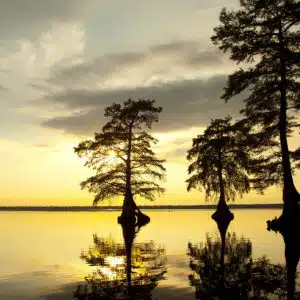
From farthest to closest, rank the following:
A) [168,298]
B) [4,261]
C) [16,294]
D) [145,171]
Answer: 1. [145,171]
2. [4,261]
3. [16,294]
4. [168,298]

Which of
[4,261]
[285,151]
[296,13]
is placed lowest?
[4,261]

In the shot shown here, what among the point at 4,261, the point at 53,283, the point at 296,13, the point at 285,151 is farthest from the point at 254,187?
the point at 53,283

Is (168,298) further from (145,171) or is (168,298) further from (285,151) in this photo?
(145,171)

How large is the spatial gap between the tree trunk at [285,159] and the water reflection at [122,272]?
10.7 metres

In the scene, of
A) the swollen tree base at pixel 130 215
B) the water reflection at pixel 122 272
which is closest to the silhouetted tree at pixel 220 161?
the swollen tree base at pixel 130 215

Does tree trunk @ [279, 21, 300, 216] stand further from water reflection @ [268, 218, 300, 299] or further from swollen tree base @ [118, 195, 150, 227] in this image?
swollen tree base @ [118, 195, 150, 227]

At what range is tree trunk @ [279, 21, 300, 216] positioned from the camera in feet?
93.2

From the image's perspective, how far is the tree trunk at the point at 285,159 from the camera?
2841cm

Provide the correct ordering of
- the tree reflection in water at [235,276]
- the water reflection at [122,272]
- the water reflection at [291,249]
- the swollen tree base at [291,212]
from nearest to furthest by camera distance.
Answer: the tree reflection in water at [235,276] → the water reflection at [122,272] → the water reflection at [291,249] → the swollen tree base at [291,212]

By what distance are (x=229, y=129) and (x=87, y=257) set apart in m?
38.5

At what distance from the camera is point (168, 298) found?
10.4 meters

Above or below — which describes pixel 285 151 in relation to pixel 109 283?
above

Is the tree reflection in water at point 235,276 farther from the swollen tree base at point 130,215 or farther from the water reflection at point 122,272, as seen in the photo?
the swollen tree base at point 130,215

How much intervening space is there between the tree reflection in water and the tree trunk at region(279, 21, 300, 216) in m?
9.57
